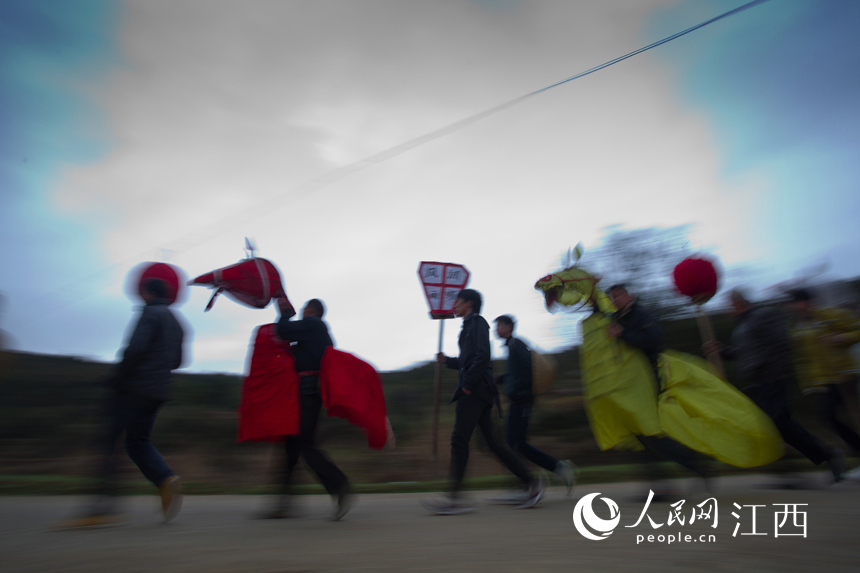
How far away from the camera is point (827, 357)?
5.80 meters

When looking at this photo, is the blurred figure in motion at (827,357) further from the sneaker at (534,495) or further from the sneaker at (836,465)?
the sneaker at (534,495)

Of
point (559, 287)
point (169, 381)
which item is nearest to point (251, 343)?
point (169, 381)

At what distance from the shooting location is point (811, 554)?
2.97 meters

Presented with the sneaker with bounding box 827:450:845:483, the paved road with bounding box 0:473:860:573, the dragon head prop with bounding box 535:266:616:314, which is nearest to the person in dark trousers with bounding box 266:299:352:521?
the paved road with bounding box 0:473:860:573

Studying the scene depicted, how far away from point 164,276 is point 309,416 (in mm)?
1597

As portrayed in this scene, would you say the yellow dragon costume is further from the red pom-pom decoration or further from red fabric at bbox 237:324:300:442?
red fabric at bbox 237:324:300:442

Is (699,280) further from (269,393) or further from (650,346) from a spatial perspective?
(269,393)

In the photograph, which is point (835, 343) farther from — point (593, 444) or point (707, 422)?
point (593, 444)

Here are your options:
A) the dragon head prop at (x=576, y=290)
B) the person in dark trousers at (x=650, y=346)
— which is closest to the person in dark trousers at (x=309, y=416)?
the dragon head prop at (x=576, y=290)

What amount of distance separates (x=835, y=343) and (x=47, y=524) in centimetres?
701

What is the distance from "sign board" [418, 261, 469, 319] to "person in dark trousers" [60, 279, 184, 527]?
315 cm

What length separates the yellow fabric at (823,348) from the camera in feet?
18.8

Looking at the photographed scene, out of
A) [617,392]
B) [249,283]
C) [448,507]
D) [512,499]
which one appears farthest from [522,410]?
[249,283]

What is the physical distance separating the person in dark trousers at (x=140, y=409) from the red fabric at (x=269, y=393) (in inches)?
23.5
